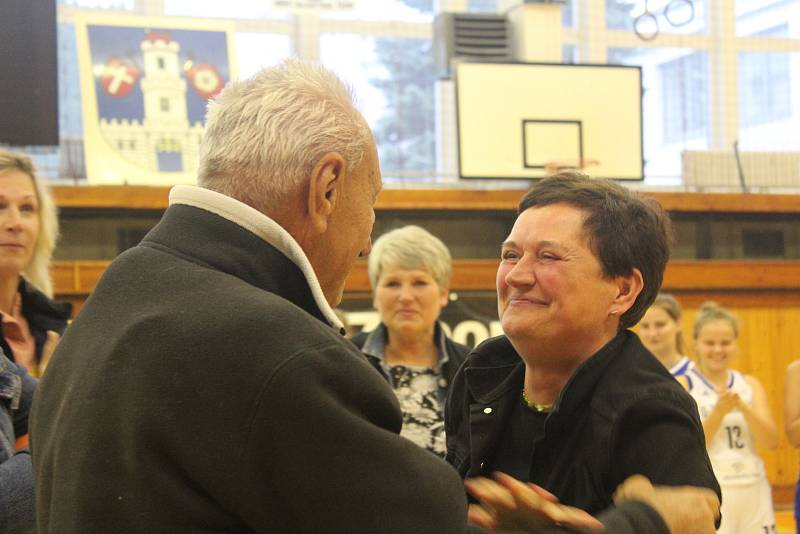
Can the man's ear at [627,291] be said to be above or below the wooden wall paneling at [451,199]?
below

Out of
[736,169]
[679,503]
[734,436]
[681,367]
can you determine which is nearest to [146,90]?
[681,367]

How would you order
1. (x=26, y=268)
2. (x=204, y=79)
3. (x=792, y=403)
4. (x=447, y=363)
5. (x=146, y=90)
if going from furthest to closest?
1. (x=204, y=79)
2. (x=146, y=90)
3. (x=792, y=403)
4. (x=447, y=363)
5. (x=26, y=268)

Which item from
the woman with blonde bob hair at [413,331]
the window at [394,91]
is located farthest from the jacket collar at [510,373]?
the window at [394,91]

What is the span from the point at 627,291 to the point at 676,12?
8.31 meters

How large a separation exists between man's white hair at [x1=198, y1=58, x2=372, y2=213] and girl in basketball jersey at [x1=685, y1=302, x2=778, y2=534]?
3.33 metres

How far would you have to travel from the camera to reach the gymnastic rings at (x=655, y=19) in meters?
9.18

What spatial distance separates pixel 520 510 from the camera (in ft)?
4.92

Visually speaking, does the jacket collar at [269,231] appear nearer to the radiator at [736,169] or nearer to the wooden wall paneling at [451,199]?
the wooden wall paneling at [451,199]

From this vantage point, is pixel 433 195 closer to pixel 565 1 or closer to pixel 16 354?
pixel 565 1

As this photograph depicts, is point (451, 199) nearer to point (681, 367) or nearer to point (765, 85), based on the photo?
point (681, 367)

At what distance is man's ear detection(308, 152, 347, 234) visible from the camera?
1463 mm

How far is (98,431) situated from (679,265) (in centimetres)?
687

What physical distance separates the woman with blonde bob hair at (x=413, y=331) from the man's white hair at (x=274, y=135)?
75.8 inches

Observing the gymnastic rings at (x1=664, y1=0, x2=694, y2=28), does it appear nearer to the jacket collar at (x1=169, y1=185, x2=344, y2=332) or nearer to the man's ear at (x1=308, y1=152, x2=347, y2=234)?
the man's ear at (x1=308, y1=152, x2=347, y2=234)
